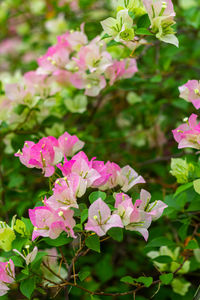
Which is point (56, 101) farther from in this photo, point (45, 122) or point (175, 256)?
point (175, 256)

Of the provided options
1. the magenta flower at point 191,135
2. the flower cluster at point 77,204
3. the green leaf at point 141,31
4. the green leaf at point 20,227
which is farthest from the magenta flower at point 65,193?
the green leaf at point 141,31

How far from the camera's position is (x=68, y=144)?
92 cm

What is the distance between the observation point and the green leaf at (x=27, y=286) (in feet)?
2.52

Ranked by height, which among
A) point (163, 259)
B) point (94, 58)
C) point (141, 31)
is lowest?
point (163, 259)

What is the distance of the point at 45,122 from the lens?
127 centimetres

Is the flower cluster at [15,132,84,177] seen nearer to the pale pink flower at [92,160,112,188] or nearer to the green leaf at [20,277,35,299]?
the pale pink flower at [92,160,112,188]

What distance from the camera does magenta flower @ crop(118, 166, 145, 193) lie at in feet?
2.77

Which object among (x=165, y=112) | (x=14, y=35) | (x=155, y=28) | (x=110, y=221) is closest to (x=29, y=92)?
(x=155, y=28)

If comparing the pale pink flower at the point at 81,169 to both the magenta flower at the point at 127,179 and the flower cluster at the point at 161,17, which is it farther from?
the flower cluster at the point at 161,17

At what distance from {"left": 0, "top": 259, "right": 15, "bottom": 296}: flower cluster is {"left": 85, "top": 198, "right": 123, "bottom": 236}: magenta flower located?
19cm

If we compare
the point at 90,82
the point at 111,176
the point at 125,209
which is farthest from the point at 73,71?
the point at 125,209

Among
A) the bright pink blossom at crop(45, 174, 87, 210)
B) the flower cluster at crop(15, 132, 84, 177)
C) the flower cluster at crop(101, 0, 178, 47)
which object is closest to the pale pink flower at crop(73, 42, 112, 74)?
the flower cluster at crop(101, 0, 178, 47)

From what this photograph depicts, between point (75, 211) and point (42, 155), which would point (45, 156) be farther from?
point (75, 211)

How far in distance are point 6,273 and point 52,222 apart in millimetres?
154
